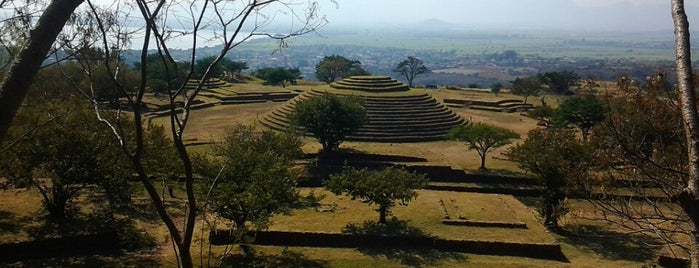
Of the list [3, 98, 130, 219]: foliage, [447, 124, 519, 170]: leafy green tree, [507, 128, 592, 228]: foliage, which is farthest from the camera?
[447, 124, 519, 170]: leafy green tree

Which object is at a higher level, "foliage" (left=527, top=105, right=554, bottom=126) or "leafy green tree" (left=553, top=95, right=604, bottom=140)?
"leafy green tree" (left=553, top=95, right=604, bottom=140)

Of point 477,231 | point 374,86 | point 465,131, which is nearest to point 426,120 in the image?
point 374,86

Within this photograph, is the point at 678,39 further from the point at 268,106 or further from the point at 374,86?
the point at 268,106

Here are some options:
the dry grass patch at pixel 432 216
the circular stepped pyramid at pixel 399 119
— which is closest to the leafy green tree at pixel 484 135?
the dry grass patch at pixel 432 216

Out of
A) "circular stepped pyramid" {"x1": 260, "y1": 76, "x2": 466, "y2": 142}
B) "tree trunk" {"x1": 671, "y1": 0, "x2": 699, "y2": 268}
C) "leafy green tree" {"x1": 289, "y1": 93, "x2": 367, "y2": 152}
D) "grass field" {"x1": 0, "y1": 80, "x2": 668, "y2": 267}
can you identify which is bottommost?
"grass field" {"x1": 0, "y1": 80, "x2": 668, "y2": 267}

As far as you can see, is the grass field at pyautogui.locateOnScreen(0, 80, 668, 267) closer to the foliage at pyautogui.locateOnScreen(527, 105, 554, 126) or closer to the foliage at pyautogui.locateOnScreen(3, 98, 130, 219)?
the foliage at pyautogui.locateOnScreen(3, 98, 130, 219)

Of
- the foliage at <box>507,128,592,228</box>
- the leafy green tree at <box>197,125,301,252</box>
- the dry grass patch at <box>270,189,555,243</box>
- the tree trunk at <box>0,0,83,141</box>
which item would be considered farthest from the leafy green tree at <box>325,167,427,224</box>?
the tree trunk at <box>0,0,83,141</box>

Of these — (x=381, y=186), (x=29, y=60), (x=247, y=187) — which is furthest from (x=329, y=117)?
(x=29, y=60)
